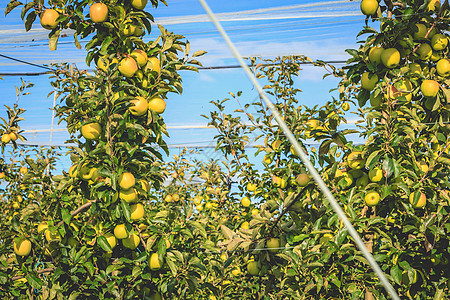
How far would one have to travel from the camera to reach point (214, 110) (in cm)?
344

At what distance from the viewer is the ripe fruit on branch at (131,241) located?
1.77 meters

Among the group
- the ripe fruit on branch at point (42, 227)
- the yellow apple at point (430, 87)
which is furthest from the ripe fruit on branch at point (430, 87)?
the ripe fruit on branch at point (42, 227)

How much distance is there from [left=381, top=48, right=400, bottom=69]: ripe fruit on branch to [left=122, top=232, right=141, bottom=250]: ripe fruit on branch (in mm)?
1319

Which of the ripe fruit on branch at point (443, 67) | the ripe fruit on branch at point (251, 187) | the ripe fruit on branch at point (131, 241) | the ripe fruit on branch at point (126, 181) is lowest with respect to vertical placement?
the ripe fruit on branch at point (131, 241)

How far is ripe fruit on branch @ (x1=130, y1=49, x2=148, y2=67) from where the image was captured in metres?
1.82

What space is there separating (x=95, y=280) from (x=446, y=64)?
5.95ft

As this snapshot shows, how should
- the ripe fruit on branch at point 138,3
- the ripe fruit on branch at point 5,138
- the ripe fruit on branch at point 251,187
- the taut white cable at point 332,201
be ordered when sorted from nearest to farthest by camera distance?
the taut white cable at point 332,201 < the ripe fruit on branch at point 138,3 < the ripe fruit on branch at point 5,138 < the ripe fruit on branch at point 251,187

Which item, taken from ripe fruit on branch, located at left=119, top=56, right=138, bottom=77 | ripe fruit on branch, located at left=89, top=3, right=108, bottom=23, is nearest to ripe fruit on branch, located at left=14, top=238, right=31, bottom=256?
ripe fruit on branch, located at left=119, top=56, right=138, bottom=77

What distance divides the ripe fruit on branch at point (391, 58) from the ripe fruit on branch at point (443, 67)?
0.22 meters

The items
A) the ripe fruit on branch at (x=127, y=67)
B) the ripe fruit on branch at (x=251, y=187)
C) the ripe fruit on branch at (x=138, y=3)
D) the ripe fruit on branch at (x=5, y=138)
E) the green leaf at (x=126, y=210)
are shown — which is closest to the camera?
the green leaf at (x=126, y=210)

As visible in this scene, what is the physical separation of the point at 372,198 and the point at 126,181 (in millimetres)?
1004

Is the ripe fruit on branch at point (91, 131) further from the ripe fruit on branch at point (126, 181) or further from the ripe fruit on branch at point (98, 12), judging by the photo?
the ripe fruit on branch at point (98, 12)

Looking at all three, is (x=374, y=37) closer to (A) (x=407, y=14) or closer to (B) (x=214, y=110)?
(A) (x=407, y=14)

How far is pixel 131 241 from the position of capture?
5.82 ft
